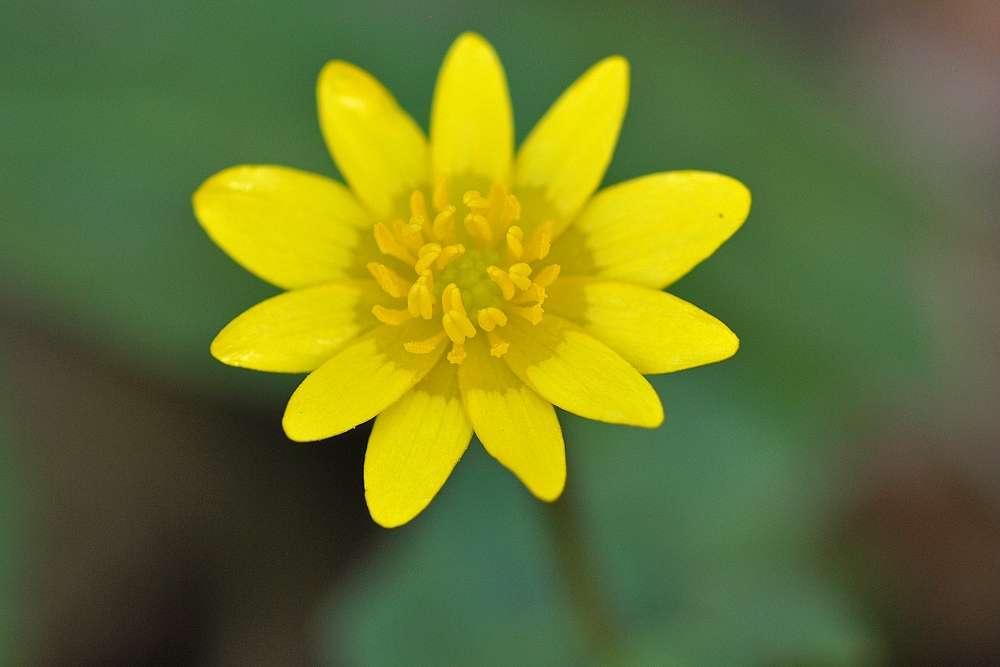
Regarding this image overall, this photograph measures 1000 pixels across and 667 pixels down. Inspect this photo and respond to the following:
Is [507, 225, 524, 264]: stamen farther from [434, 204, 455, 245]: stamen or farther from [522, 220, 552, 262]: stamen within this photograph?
[434, 204, 455, 245]: stamen

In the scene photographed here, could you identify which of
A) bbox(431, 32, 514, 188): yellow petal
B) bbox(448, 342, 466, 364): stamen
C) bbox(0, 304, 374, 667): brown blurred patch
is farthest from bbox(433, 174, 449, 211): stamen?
bbox(0, 304, 374, 667): brown blurred patch

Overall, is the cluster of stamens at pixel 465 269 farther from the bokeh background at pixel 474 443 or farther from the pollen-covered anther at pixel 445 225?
the bokeh background at pixel 474 443

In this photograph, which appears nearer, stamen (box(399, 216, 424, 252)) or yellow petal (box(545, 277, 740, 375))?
yellow petal (box(545, 277, 740, 375))

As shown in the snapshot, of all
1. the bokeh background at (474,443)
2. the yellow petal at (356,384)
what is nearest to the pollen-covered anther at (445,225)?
the yellow petal at (356,384)

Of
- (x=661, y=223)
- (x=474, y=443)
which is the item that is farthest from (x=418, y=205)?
(x=474, y=443)

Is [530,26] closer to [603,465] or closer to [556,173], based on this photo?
[556,173]

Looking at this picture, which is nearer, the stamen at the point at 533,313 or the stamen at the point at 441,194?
the stamen at the point at 533,313

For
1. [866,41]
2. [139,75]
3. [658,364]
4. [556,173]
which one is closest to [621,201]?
[556,173]

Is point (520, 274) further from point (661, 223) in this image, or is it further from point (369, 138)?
point (369, 138)
